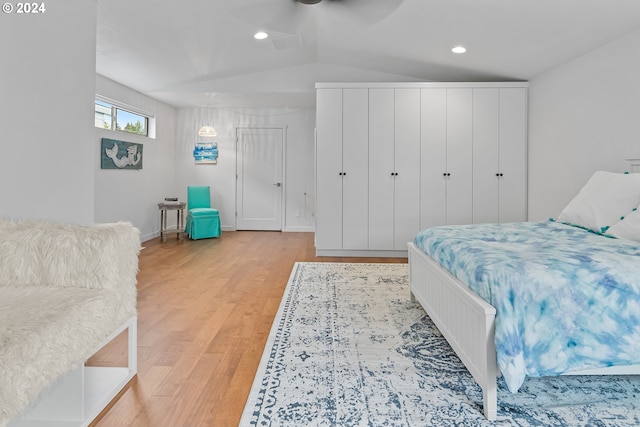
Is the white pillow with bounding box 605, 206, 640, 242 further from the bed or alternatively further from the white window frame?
the white window frame

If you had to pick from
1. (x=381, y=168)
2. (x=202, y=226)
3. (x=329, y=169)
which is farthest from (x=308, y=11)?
(x=202, y=226)

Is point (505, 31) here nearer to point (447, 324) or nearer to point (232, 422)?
→ point (447, 324)

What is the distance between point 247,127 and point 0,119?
220 inches

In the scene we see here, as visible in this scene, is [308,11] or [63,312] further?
[308,11]

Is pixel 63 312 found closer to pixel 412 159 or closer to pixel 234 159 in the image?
pixel 412 159

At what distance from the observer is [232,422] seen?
1.50 m

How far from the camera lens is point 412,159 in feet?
15.9

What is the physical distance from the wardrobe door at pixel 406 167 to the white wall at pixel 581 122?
145 centimetres

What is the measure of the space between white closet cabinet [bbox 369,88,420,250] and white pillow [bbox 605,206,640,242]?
102 inches

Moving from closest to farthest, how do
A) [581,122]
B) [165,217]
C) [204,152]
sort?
[581,122] → [165,217] → [204,152]

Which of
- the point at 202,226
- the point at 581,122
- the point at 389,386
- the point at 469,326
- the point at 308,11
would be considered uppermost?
the point at 308,11

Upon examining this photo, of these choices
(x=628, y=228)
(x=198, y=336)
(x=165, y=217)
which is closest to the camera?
(x=628, y=228)

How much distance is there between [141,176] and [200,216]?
3.70 feet

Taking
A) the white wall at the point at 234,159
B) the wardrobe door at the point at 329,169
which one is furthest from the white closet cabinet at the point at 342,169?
the white wall at the point at 234,159
